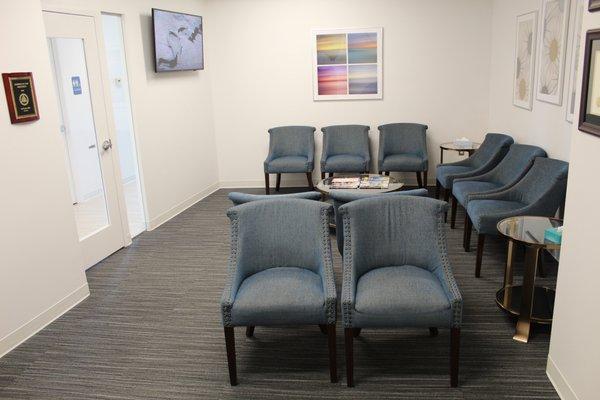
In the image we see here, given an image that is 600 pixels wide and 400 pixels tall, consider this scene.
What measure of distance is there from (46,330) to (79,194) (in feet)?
5.44

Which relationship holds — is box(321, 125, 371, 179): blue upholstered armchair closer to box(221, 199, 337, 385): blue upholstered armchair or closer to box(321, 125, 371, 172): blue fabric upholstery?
box(321, 125, 371, 172): blue fabric upholstery

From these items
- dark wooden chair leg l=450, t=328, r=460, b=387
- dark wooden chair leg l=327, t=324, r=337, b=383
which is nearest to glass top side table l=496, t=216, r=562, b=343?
dark wooden chair leg l=450, t=328, r=460, b=387

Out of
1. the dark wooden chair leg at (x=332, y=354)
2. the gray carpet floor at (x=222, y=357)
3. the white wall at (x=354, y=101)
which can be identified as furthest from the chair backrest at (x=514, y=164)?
the dark wooden chair leg at (x=332, y=354)

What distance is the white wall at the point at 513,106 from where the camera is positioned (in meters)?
4.07

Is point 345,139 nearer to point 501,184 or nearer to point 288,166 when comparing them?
point 288,166

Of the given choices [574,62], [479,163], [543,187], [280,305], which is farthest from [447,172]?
[280,305]

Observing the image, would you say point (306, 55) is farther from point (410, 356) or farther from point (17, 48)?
point (410, 356)

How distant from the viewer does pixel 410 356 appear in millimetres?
2848

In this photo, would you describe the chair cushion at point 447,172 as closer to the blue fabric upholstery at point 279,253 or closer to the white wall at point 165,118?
the blue fabric upholstery at point 279,253

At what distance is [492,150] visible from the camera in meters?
5.15

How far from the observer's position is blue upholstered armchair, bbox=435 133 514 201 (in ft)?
16.4

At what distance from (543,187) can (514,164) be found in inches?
30.7

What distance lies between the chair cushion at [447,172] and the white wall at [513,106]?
62 centimetres

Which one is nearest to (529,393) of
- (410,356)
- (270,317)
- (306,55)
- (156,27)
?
(410,356)
